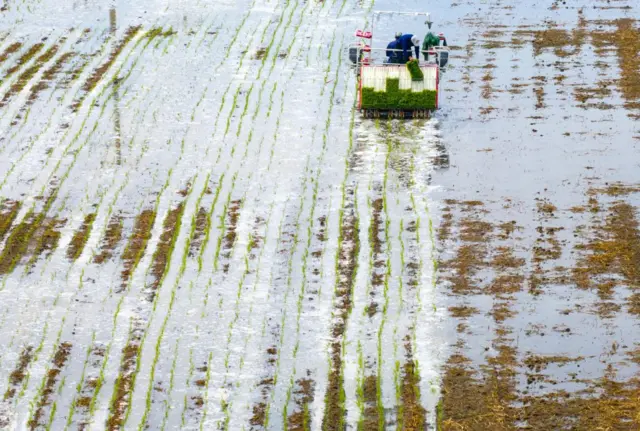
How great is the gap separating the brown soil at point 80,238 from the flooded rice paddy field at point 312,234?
0.11 m

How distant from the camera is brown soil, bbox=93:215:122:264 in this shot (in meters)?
21.3

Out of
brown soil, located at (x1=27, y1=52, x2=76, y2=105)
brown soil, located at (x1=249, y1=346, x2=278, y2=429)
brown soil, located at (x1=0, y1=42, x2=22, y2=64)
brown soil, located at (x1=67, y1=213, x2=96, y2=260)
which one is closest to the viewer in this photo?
brown soil, located at (x1=249, y1=346, x2=278, y2=429)

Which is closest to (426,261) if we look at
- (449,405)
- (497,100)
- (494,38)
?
(449,405)

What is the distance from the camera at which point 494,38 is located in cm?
3275

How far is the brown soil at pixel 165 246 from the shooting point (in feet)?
67.5

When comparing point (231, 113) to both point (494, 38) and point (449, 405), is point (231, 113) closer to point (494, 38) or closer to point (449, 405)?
point (494, 38)

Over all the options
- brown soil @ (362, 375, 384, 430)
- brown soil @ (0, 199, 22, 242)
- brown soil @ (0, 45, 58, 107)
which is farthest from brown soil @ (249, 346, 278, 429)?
brown soil @ (0, 45, 58, 107)

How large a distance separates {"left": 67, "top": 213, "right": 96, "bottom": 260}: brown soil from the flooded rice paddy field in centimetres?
11

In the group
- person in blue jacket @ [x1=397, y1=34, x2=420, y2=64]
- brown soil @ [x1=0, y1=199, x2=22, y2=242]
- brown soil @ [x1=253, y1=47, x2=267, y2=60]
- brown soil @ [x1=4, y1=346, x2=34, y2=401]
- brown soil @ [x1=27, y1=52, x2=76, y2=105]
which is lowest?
brown soil @ [x1=4, y1=346, x2=34, y2=401]

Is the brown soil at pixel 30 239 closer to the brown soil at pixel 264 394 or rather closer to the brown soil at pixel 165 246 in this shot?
the brown soil at pixel 165 246

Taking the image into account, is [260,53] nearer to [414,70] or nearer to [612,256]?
[414,70]

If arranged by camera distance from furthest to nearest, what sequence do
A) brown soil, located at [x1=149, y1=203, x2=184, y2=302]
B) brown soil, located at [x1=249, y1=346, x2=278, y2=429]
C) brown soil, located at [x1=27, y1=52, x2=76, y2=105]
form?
1. brown soil, located at [x1=27, y1=52, x2=76, y2=105]
2. brown soil, located at [x1=149, y1=203, x2=184, y2=302]
3. brown soil, located at [x1=249, y1=346, x2=278, y2=429]

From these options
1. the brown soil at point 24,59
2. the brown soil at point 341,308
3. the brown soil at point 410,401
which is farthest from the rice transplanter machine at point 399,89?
the brown soil at point 410,401

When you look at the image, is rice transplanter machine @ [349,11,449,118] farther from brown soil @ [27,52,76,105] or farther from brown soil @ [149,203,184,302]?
brown soil @ [27,52,76,105]
